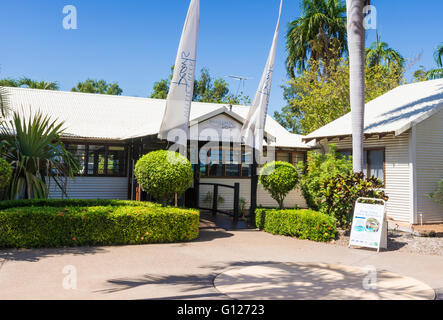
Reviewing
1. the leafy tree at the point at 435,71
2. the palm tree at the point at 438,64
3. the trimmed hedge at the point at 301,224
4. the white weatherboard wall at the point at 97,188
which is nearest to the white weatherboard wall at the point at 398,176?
the trimmed hedge at the point at 301,224

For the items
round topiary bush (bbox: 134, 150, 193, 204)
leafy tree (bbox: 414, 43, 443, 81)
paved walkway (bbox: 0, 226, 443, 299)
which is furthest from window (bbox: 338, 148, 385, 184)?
leafy tree (bbox: 414, 43, 443, 81)

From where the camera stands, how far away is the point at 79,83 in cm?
3750

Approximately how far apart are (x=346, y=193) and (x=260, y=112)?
354 centimetres

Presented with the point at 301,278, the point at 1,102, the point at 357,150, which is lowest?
the point at 301,278

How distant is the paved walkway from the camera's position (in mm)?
4969

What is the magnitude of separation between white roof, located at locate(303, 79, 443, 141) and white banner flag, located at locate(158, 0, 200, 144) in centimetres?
599

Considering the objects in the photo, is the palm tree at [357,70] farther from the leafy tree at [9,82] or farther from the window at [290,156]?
the leafy tree at [9,82]

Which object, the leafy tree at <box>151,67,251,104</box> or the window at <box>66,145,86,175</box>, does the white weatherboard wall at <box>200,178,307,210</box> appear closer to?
the window at <box>66,145,86,175</box>

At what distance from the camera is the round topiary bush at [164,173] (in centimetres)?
900

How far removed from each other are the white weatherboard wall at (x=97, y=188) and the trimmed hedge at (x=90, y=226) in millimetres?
5516

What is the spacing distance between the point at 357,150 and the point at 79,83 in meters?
33.5

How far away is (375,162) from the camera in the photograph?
12805mm
